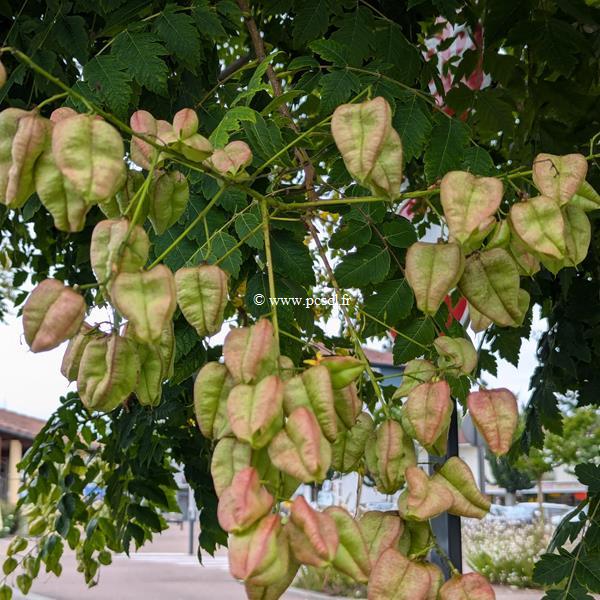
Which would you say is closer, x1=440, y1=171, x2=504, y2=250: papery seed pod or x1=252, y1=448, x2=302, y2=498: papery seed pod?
x1=252, y1=448, x2=302, y2=498: papery seed pod

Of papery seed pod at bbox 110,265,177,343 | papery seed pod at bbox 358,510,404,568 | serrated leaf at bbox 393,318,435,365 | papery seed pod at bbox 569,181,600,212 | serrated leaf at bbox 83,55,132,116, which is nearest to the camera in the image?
papery seed pod at bbox 110,265,177,343

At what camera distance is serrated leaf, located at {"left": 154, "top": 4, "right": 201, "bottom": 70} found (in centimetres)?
193

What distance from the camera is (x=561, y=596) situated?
7.22 feet

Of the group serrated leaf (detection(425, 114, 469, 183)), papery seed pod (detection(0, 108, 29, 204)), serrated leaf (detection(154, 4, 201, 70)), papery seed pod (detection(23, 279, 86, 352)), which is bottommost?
papery seed pod (detection(23, 279, 86, 352))

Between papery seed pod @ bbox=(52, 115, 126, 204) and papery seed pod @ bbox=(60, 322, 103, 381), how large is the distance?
0.69 ft

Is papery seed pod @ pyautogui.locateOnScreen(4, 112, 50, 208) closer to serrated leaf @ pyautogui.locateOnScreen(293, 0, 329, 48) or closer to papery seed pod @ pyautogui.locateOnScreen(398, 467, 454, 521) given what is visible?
papery seed pod @ pyautogui.locateOnScreen(398, 467, 454, 521)

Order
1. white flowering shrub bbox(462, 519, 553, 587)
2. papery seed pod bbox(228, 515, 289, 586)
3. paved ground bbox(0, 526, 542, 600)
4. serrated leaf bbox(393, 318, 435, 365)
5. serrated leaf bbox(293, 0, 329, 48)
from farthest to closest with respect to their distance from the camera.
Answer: paved ground bbox(0, 526, 542, 600) → white flowering shrub bbox(462, 519, 553, 587) → serrated leaf bbox(293, 0, 329, 48) → serrated leaf bbox(393, 318, 435, 365) → papery seed pod bbox(228, 515, 289, 586)

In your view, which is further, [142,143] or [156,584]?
[156,584]

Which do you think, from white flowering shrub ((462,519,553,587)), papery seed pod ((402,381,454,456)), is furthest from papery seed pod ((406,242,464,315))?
white flowering shrub ((462,519,553,587))

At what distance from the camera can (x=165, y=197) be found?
1181mm

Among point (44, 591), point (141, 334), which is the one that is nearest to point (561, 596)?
point (141, 334)

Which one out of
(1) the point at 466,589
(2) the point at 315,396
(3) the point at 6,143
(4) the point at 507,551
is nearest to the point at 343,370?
(2) the point at 315,396

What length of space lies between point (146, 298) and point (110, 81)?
3.68 feet

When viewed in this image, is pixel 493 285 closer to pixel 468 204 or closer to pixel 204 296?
pixel 468 204
